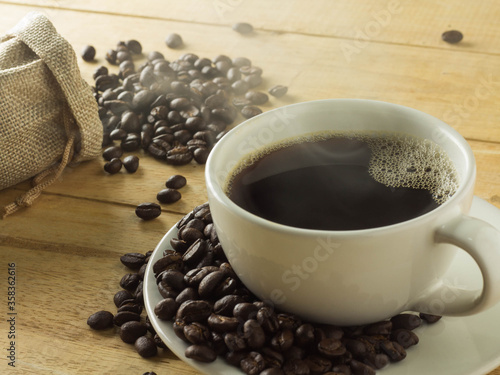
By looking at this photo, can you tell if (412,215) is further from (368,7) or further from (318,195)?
(368,7)

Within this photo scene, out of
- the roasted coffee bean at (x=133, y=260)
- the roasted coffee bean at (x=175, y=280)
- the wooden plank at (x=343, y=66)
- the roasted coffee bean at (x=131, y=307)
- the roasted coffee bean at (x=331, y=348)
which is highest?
the roasted coffee bean at (x=331, y=348)

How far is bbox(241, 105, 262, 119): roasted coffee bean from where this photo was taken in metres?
1.51

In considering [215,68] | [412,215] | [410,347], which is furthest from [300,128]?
[215,68]

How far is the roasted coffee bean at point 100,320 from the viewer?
0.95m

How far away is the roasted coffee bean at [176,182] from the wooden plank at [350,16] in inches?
30.4

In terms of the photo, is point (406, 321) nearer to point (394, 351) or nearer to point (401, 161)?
point (394, 351)

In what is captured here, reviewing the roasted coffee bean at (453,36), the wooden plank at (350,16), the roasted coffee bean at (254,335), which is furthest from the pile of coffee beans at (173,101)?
the roasted coffee bean at (254,335)

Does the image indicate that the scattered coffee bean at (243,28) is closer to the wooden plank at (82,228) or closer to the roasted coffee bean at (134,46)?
the roasted coffee bean at (134,46)

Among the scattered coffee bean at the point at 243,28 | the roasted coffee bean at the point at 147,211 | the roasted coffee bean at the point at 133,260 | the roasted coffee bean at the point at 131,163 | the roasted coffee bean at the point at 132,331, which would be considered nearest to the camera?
the roasted coffee bean at the point at 132,331

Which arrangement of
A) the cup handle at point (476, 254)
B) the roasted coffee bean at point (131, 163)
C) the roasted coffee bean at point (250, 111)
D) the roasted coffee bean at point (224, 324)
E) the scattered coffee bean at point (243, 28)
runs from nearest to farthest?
1. the cup handle at point (476, 254)
2. the roasted coffee bean at point (224, 324)
3. the roasted coffee bean at point (131, 163)
4. the roasted coffee bean at point (250, 111)
5. the scattered coffee bean at point (243, 28)

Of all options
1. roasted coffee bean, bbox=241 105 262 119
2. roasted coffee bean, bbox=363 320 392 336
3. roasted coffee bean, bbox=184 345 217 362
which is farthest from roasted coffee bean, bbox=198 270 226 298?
roasted coffee bean, bbox=241 105 262 119

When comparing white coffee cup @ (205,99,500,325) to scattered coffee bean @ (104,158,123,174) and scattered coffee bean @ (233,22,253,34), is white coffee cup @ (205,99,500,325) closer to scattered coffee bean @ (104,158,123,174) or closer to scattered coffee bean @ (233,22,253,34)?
scattered coffee bean @ (104,158,123,174)

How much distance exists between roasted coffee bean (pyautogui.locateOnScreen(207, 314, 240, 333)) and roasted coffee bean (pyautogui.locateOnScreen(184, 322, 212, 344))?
0.4 inches

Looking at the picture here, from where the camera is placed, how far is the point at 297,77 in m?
1.67
